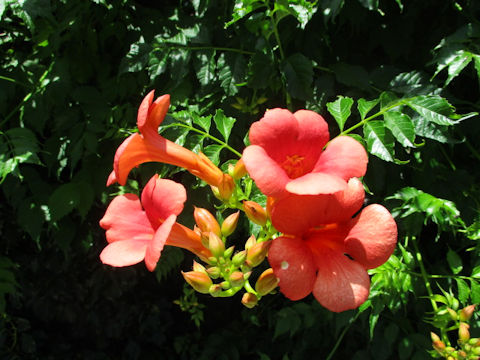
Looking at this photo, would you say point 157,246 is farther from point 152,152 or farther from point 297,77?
point 297,77

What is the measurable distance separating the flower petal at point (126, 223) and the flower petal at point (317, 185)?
49 cm

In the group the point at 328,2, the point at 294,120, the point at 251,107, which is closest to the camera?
the point at 294,120

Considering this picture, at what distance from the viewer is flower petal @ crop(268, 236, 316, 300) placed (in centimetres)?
110

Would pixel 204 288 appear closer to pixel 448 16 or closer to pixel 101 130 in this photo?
pixel 101 130

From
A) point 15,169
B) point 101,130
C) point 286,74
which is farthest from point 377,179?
point 15,169

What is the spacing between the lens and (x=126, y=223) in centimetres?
133

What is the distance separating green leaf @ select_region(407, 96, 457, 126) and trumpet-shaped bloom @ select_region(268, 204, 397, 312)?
43.2 inches

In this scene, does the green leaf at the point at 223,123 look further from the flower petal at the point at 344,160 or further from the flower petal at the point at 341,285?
the flower petal at the point at 341,285

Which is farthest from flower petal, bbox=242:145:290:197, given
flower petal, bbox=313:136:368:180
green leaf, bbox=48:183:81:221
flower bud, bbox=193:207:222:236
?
green leaf, bbox=48:183:81:221

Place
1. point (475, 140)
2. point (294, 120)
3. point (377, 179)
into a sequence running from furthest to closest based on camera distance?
point (475, 140) < point (377, 179) < point (294, 120)

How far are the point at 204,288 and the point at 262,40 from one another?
159cm

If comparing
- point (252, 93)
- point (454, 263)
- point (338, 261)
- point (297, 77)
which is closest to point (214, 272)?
point (338, 261)

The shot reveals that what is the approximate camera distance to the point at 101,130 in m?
2.87

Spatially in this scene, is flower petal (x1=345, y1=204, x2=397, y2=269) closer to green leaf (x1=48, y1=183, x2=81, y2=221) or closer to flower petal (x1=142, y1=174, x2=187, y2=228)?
flower petal (x1=142, y1=174, x2=187, y2=228)
